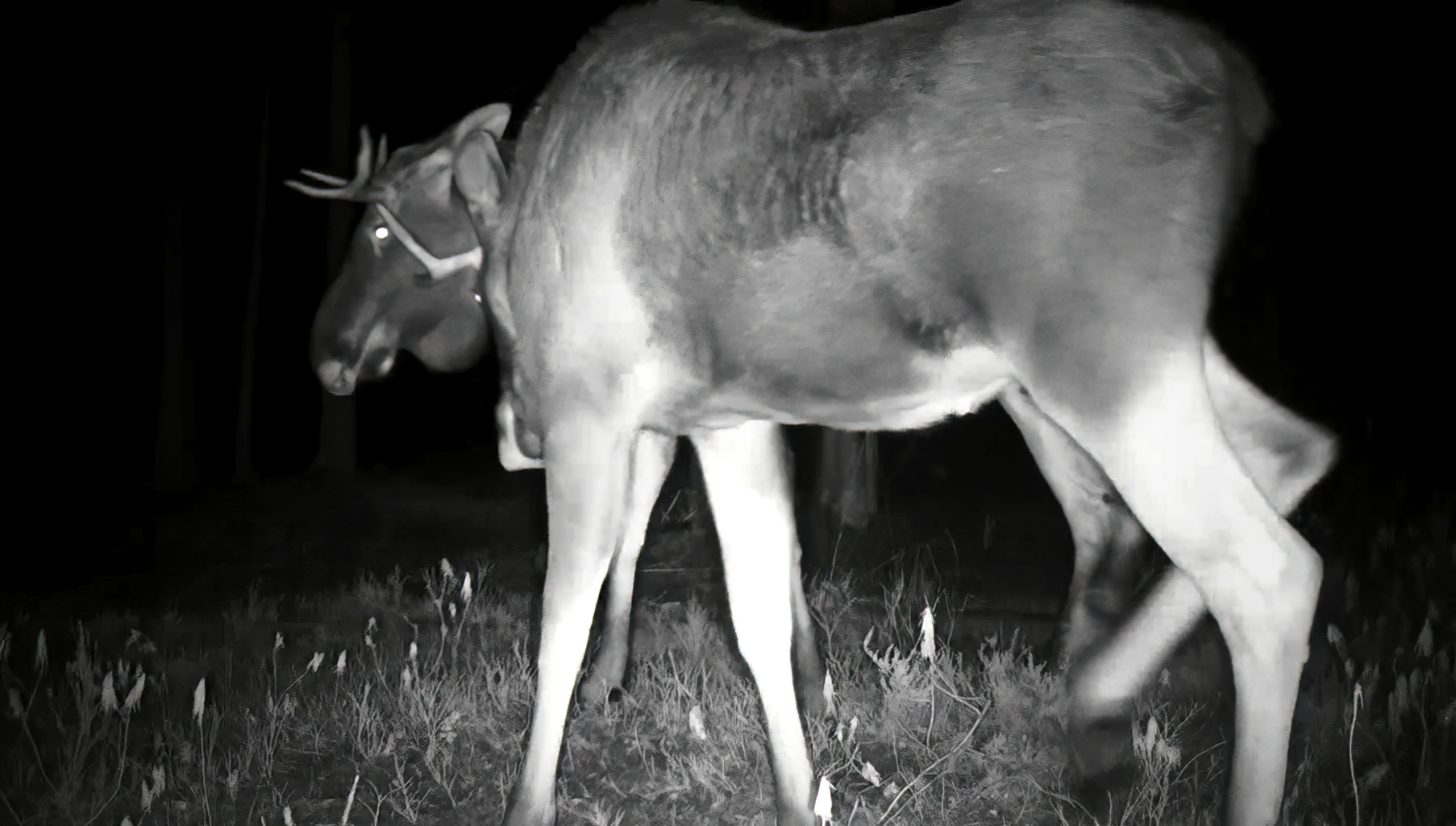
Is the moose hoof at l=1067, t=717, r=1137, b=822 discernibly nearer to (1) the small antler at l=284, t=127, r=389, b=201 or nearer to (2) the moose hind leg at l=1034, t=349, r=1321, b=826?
(2) the moose hind leg at l=1034, t=349, r=1321, b=826

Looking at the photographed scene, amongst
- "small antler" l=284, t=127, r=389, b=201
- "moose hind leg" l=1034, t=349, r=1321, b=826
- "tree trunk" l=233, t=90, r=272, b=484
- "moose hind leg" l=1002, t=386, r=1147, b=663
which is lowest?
"tree trunk" l=233, t=90, r=272, b=484

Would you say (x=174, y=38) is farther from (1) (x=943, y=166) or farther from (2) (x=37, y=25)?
(1) (x=943, y=166)

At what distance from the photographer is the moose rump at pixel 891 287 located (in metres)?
2.49

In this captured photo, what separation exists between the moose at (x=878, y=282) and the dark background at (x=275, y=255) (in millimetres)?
310

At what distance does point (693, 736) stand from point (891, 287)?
81.9 inches

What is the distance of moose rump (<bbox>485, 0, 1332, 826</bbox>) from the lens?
8.18 ft

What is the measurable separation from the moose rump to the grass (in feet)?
1.59

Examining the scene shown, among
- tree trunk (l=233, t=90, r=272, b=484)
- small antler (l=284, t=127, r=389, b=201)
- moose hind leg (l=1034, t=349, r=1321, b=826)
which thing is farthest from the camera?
tree trunk (l=233, t=90, r=272, b=484)

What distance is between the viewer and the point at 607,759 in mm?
4109

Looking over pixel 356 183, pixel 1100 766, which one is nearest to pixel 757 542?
pixel 1100 766

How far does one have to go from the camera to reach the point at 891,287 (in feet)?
8.80

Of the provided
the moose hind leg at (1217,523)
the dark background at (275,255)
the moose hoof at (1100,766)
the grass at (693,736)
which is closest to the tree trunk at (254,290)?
the dark background at (275,255)

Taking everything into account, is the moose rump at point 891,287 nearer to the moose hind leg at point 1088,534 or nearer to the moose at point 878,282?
the moose at point 878,282

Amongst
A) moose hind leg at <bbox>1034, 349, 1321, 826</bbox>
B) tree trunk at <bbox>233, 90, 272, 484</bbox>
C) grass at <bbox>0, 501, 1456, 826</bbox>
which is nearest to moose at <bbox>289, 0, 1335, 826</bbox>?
moose hind leg at <bbox>1034, 349, 1321, 826</bbox>
